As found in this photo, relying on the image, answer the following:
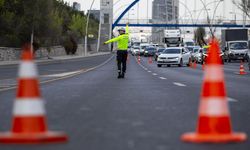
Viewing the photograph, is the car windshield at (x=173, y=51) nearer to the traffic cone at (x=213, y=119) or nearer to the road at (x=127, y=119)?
the road at (x=127, y=119)

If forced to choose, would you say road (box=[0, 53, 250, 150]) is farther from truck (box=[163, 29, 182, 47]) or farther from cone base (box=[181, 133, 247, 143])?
truck (box=[163, 29, 182, 47])

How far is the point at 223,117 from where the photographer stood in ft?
21.9

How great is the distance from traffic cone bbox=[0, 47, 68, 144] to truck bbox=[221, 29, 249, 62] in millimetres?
49853

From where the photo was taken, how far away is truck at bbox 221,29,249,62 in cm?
5650

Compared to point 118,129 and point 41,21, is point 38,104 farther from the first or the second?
point 41,21

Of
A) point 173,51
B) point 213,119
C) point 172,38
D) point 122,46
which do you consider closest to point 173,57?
point 173,51

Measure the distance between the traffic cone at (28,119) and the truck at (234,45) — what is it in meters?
49.9

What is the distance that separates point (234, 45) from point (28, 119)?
169ft

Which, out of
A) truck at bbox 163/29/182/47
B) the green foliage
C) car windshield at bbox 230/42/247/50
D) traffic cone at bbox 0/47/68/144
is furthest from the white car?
truck at bbox 163/29/182/47

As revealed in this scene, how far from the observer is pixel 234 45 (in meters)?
56.9

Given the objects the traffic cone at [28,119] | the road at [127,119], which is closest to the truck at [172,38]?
the road at [127,119]

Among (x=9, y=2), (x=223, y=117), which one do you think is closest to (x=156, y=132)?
(x=223, y=117)

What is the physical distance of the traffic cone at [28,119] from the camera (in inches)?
254

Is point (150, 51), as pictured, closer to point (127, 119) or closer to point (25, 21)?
point (25, 21)
